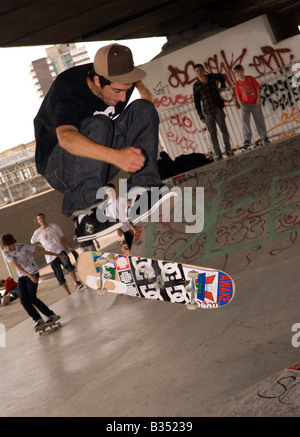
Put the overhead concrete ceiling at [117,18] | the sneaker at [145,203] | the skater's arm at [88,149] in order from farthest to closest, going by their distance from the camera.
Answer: the overhead concrete ceiling at [117,18]
the sneaker at [145,203]
the skater's arm at [88,149]

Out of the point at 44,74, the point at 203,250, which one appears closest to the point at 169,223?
the point at 203,250

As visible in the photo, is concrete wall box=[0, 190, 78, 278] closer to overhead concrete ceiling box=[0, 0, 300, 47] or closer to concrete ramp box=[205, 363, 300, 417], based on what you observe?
overhead concrete ceiling box=[0, 0, 300, 47]

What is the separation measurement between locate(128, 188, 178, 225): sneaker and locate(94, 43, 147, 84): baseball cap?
959mm

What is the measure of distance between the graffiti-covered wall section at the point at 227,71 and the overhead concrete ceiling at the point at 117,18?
32.8 inches

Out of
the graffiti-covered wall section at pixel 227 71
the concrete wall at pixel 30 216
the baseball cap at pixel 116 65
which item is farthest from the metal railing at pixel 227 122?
the baseball cap at pixel 116 65

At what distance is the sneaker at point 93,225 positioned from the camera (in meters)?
4.52

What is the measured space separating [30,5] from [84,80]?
472 cm

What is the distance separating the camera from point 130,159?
4023 millimetres

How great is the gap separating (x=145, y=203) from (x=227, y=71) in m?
10.8

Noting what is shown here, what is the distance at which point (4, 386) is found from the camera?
21.4 feet

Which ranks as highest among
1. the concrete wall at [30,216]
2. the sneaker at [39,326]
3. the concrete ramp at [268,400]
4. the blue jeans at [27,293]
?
the concrete wall at [30,216]

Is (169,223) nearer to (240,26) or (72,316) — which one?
(72,316)

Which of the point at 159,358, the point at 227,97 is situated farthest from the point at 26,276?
the point at 227,97

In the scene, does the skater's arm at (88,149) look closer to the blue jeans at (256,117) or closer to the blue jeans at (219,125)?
the blue jeans at (219,125)
